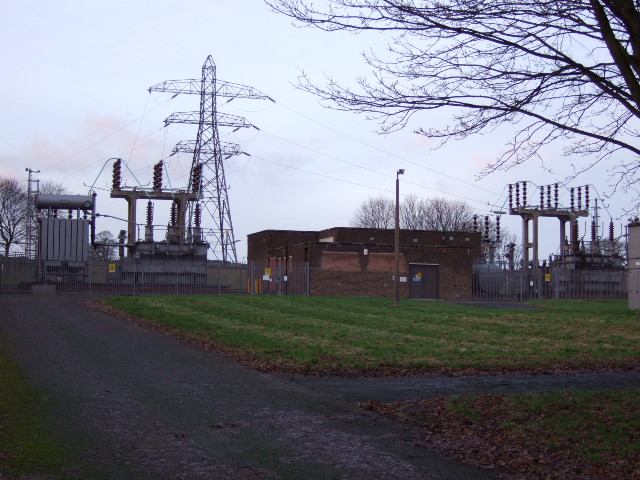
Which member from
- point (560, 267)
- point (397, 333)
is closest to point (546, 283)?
point (560, 267)

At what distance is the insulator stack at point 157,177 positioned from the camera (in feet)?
176

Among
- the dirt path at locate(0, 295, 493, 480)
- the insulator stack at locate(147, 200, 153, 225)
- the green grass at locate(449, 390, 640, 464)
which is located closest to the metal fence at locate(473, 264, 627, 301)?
the insulator stack at locate(147, 200, 153, 225)

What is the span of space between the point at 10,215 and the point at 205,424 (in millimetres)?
65685

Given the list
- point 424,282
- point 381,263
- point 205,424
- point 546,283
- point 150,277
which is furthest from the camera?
point 381,263

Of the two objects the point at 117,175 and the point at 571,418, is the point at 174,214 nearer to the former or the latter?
the point at 117,175

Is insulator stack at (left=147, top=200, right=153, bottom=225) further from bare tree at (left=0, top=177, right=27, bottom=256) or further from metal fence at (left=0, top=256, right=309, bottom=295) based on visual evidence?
bare tree at (left=0, top=177, right=27, bottom=256)

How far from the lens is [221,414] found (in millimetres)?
9711

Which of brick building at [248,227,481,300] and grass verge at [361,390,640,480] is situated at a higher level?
brick building at [248,227,481,300]

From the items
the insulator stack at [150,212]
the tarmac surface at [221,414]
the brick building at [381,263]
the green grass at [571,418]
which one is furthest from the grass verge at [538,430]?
the insulator stack at [150,212]

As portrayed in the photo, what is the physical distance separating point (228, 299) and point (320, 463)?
25.0 m

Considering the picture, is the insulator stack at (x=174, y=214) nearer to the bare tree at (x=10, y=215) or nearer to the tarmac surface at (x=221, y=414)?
the bare tree at (x=10, y=215)

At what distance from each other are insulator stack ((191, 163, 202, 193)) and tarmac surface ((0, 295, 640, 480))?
36967 millimetres

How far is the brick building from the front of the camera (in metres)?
48.0

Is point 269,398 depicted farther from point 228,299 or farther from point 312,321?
point 228,299
